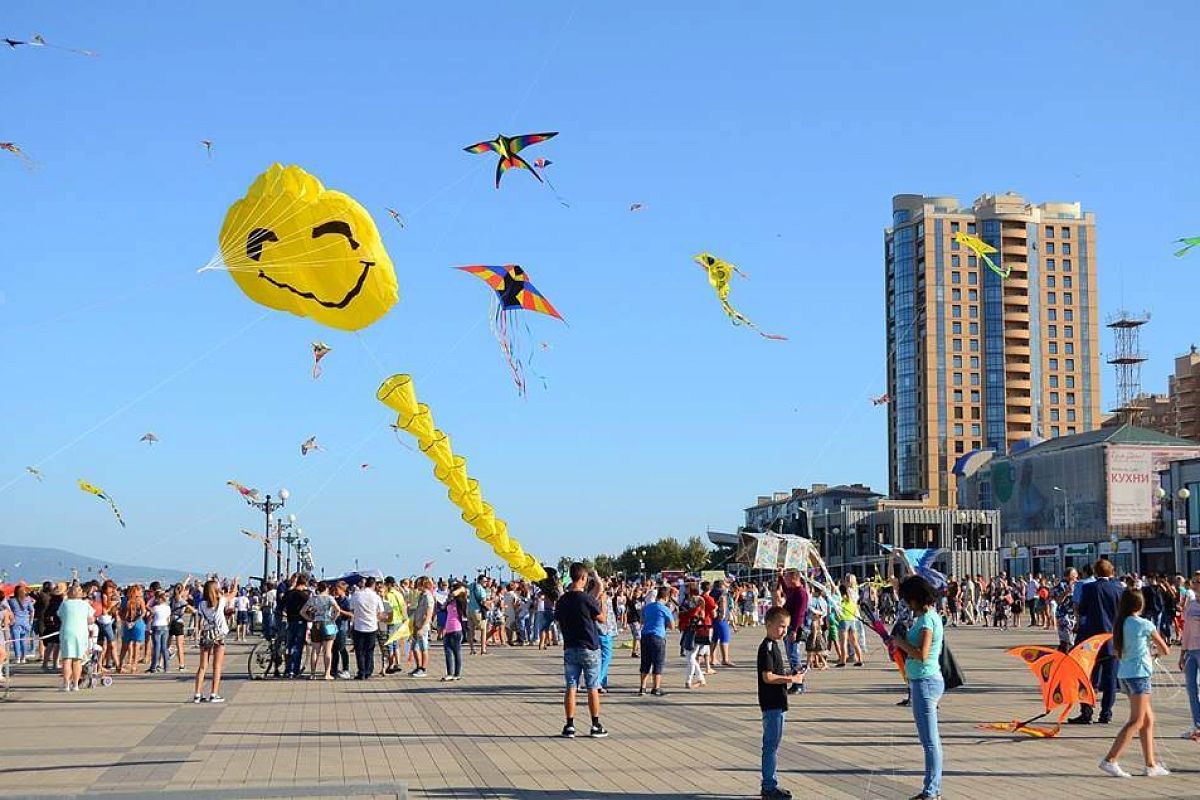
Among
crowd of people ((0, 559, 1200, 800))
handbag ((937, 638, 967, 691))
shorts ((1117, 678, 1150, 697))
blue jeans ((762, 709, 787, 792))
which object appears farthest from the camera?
shorts ((1117, 678, 1150, 697))

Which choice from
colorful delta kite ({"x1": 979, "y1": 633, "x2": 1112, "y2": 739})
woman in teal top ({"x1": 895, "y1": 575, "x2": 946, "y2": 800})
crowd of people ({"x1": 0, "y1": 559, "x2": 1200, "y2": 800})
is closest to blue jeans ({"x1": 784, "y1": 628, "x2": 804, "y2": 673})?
crowd of people ({"x1": 0, "y1": 559, "x2": 1200, "y2": 800})

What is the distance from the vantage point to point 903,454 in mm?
122438

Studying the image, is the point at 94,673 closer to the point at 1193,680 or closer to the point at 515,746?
the point at 515,746

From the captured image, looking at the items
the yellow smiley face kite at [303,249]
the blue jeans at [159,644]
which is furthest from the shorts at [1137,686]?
the blue jeans at [159,644]

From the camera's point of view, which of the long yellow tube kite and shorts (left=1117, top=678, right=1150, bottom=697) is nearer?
shorts (left=1117, top=678, right=1150, bottom=697)

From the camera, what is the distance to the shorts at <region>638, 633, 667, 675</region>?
16.4 meters

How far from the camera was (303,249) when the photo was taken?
11891 mm

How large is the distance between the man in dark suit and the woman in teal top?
446 centimetres

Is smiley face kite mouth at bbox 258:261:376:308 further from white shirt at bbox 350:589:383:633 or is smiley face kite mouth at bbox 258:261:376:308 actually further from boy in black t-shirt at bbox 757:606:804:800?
white shirt at bbox 350:589:383:633

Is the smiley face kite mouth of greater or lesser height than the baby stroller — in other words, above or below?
above

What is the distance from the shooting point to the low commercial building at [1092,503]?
72562 millimetres

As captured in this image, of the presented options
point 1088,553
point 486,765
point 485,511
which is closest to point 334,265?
point 486,765

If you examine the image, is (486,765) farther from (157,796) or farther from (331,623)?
(331,623)

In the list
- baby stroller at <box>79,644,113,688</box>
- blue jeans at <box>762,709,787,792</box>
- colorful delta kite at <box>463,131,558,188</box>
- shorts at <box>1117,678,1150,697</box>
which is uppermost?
colorful delta kite at <box>463,131,558,188</box>
